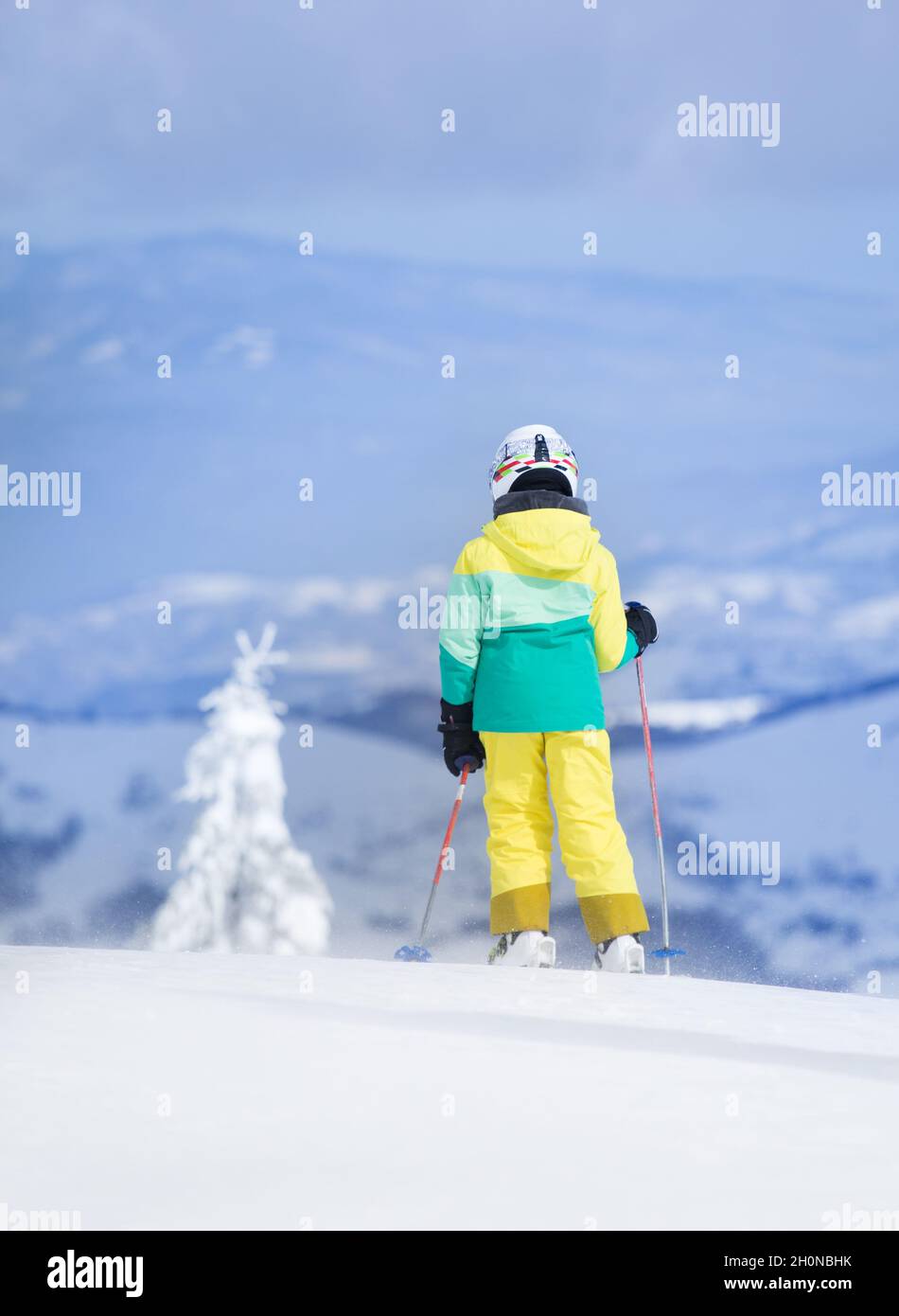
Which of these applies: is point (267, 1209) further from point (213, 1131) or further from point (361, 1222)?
point (213, 1131)

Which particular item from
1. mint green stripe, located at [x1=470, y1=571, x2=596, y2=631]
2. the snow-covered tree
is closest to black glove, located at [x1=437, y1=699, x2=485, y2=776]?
mint green stripe, located at [x1=470, y1=571, x2=596, y2=631]

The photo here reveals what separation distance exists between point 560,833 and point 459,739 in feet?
1.40

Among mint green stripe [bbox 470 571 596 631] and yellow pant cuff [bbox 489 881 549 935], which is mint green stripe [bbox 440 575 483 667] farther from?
yellow pant cuff [bbox 489 881 549 935]

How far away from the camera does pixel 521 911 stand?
3.92 m

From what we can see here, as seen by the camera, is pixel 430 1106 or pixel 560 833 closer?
pixel 430 1106

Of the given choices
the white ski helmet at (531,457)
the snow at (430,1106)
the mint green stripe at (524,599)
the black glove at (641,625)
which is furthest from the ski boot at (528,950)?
the white ski helmet at (531,457)

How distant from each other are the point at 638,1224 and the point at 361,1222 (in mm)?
348

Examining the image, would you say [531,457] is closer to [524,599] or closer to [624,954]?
[524,599]

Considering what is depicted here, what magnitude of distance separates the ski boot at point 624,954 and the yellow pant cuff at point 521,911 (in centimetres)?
19

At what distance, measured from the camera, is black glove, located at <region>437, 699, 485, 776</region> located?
4.14m

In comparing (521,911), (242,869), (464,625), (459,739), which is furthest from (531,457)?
(242,869)

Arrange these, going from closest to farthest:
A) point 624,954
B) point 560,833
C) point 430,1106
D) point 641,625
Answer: point 430,1106 < point 624,954 < point 560,833 < point 641,625

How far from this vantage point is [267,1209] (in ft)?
5.56

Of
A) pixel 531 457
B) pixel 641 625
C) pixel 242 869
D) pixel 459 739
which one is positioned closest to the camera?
pixel 459 739
